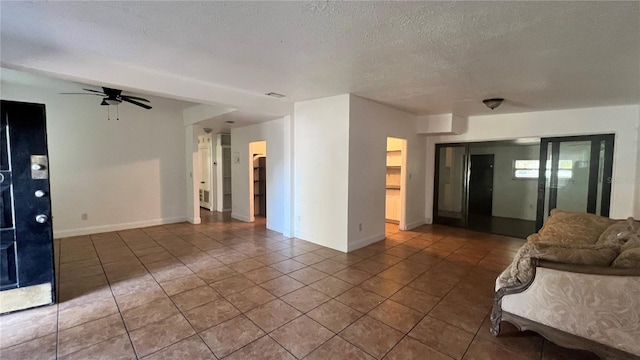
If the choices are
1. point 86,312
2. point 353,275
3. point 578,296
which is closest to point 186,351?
point 86,312

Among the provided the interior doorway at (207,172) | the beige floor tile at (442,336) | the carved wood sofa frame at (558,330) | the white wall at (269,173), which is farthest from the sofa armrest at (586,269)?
the interior doorway at (207,172)

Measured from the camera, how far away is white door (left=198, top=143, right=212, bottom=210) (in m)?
8.26

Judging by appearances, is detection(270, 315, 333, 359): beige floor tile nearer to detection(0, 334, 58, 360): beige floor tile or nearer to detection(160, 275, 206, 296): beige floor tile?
detection(160, 275, 206, 296): beige floor tile

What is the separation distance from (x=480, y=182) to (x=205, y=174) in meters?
7.70

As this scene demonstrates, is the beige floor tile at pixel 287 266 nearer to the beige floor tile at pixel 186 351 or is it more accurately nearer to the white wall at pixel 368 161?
the white wall at pixel 368 161

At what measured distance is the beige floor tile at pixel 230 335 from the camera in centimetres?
214

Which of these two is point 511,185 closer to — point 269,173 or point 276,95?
point 269,173

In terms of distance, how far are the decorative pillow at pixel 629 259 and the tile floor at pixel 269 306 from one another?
80 cm

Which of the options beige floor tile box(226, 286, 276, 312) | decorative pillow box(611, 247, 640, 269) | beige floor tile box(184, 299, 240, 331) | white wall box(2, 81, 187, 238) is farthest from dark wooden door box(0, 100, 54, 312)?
decorative pillow box(611, 247, 640, 269)

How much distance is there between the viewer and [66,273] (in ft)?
11.6

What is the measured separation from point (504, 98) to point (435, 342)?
12.6 ft

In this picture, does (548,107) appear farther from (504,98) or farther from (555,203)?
(555,203)

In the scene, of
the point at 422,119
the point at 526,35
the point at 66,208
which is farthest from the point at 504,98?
the point at 66,208

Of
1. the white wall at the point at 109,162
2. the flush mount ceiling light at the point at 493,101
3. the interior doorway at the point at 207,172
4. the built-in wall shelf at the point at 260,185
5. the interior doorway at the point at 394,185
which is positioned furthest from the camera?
the interior doorway at the point at 207,172
